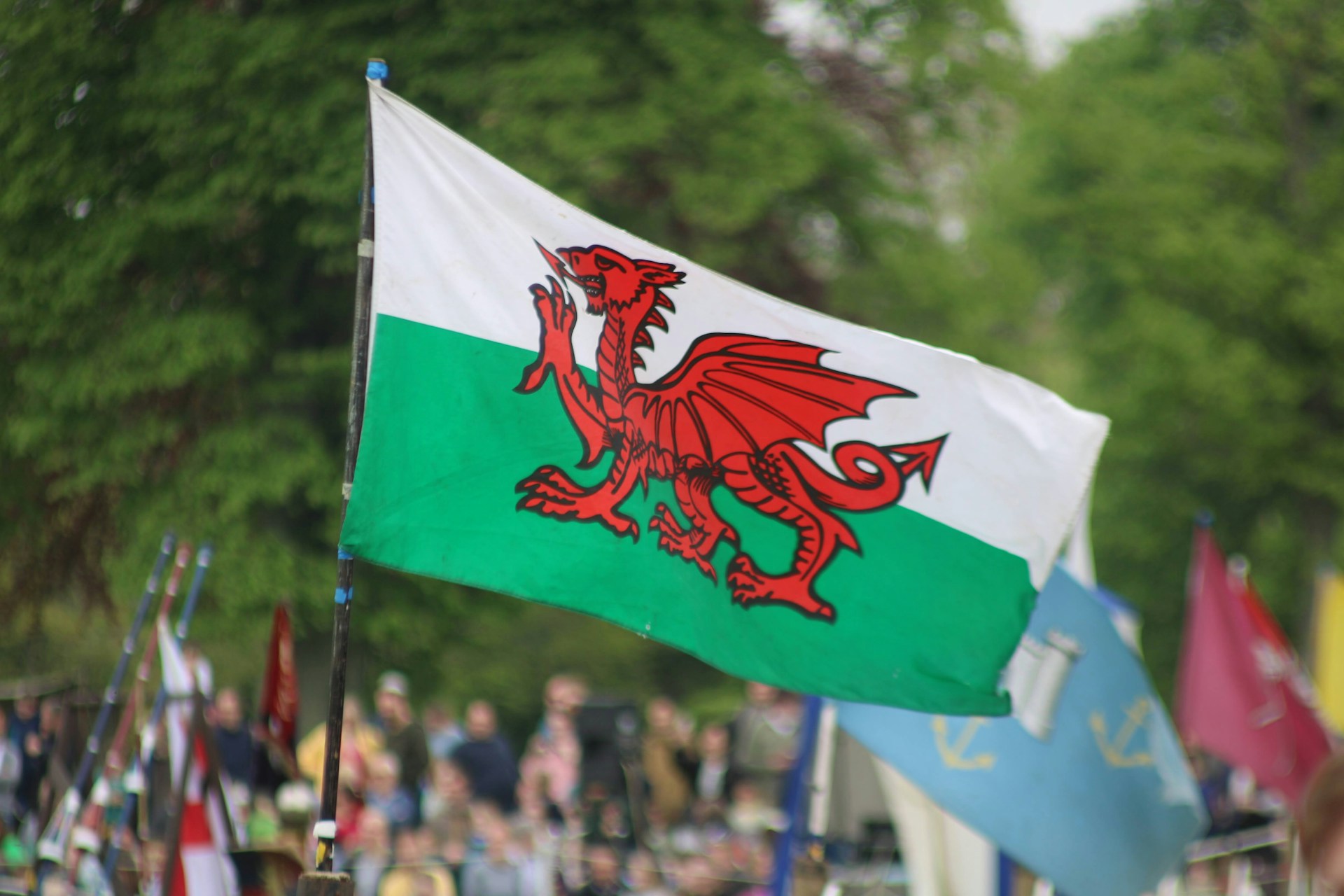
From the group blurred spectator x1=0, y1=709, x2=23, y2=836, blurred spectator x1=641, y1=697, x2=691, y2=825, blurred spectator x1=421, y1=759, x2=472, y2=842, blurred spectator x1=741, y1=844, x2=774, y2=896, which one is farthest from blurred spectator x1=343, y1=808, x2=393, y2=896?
blurred spectator x1=0, y1=709, x2=23, y2=836

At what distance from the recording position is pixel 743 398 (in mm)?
5637

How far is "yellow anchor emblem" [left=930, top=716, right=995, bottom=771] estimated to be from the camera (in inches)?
298

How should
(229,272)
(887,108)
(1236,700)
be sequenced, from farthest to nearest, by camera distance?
(887,108) < (229,272) < (1236,700)

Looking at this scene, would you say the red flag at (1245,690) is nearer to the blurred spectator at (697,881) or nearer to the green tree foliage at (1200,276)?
the blurred spectator at (697,881)

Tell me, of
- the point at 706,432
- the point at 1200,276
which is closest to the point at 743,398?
the point at 706,432

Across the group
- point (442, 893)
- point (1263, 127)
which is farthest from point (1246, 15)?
point (442, 893)

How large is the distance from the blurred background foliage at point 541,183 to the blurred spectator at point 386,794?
2.83 metres

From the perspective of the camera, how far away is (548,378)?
17.2 ft

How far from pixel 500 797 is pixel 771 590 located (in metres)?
6.73

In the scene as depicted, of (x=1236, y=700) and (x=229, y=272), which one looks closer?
(x=1236, y=700)

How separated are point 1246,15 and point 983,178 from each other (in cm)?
455

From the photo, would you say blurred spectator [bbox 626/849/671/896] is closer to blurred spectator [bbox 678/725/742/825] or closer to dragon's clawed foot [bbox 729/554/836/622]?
blurred spectator [bbox 678/725/742/825]

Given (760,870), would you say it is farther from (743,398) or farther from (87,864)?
(743,398)

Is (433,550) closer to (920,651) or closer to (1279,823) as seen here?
(920,651)
